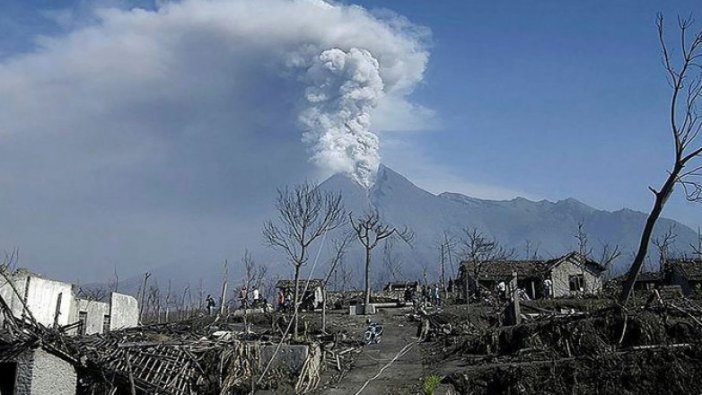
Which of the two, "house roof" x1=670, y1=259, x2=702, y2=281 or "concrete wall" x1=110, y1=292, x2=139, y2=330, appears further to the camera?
"house roof" x1=670, y1=259, x2=702, y2=281

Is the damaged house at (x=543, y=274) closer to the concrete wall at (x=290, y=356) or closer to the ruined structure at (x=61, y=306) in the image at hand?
the ruined structure at (x=61, y=306)

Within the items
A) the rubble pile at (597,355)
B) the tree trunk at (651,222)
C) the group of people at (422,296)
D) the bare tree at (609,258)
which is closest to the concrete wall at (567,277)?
the bare tree at (609,258)

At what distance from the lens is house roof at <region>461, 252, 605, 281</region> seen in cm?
4591

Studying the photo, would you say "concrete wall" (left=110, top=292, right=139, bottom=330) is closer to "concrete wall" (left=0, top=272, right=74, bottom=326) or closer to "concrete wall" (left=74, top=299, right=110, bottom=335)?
"concrete wall" (left=74, top=299, right=110, bottom=335)

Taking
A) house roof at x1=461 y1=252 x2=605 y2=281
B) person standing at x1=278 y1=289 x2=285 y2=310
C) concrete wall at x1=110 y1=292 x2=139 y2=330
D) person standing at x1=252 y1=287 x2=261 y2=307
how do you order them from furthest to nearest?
1. house roof at x1=461 y1=252 x2=605 y2=281
2. person standing at x1=252 y1=287 x2=261 y2=307
3. person standing at x1=278 y1=289 x2=285 y2=310
4. concrete wall at x1=110 y1=292 x2=139 y2=330

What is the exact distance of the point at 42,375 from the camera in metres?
11.6

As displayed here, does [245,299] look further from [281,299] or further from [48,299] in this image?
[281,299]

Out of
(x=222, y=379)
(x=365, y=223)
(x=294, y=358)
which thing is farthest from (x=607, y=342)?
(x=365, y=223)

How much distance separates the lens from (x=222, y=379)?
14117 millimetres

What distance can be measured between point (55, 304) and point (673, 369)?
1457 centimetres

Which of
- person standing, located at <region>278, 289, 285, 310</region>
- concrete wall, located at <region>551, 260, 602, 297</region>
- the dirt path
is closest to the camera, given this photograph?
the dirt path

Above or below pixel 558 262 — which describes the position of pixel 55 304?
below

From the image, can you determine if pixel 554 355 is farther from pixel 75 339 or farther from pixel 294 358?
pixel 75 339

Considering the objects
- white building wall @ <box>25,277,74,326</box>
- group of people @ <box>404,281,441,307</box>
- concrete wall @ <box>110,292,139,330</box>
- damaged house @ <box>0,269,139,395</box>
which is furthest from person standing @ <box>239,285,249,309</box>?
group of people @ <box>404,281,441,307</box>
